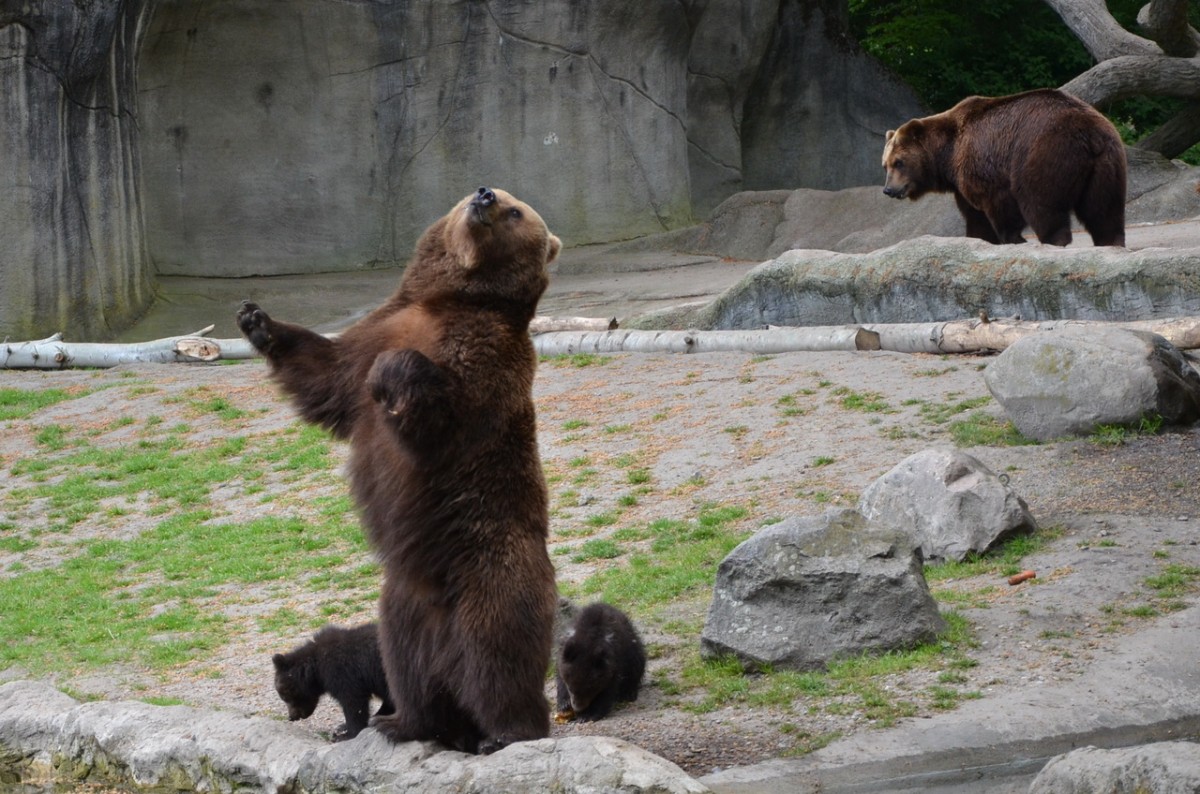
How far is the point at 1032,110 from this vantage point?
14.2m

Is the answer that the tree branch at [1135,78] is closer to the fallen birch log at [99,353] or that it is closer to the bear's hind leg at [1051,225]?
the bear's hind leg at [1051,225]

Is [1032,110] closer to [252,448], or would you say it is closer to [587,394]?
[587,394]

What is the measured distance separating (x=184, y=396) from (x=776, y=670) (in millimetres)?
10022

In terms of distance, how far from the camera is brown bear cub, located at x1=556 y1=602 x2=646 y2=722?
258 inches

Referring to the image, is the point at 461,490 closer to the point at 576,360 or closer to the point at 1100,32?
the point at 576,360

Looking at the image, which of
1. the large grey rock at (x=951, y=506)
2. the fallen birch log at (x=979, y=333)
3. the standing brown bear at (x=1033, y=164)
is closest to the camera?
the large grey rock at (x=951, y=506)

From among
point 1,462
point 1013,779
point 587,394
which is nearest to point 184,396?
point 1,462

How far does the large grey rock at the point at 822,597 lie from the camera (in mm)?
6719

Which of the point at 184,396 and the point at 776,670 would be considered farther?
the point at 184,396

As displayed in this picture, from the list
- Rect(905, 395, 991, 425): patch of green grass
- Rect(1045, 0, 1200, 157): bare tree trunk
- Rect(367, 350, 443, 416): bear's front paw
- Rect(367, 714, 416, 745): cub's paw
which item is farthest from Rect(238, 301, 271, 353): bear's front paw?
Rect(1045, 0, 1200, 157): bare tree trunk

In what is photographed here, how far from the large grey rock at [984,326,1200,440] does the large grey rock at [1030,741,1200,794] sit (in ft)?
18.4

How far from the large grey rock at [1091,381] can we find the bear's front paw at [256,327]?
6.09 m

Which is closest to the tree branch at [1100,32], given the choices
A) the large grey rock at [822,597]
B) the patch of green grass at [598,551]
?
the patch of green grass at [598,551]

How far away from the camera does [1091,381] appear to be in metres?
9.81
